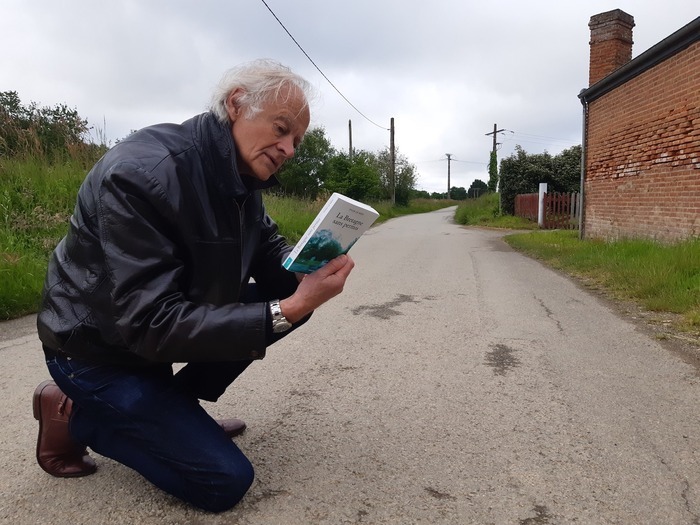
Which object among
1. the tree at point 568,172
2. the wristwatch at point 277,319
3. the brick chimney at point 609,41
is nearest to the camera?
the wristwatch at point 277,319

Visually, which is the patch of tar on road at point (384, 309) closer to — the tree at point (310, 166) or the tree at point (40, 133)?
the tree at point (40, 133)

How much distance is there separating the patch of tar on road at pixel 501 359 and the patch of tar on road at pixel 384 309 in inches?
54.9

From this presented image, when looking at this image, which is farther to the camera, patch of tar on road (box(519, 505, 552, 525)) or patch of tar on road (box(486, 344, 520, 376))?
patch of tar on road (box(486, 344, 520, 376))

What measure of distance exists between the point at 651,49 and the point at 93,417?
10.8m

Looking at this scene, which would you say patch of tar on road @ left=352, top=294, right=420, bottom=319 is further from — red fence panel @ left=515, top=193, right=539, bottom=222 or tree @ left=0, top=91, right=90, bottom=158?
red fence panel @ left=515, top=193, right=539, bottom=222

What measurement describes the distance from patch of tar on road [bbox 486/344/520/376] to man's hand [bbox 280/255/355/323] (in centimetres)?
205

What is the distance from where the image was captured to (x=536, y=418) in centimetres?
283

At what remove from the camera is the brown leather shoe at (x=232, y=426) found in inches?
102

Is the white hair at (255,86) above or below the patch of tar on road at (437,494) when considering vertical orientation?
above

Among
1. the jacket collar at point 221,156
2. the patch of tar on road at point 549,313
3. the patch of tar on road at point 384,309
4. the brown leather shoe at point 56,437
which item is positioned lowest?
the patch of tar on road at point 549,313

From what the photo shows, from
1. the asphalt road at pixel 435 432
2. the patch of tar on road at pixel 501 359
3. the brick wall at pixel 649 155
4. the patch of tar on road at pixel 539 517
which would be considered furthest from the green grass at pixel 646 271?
the patch of tar on road at pixel 539 517

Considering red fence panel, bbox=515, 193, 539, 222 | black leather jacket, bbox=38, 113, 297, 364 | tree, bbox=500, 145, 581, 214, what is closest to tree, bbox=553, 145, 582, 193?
tree, bbox=500, 145, 581, 214

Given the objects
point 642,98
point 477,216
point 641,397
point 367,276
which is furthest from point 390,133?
point 641,397

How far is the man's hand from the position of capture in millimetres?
1853
